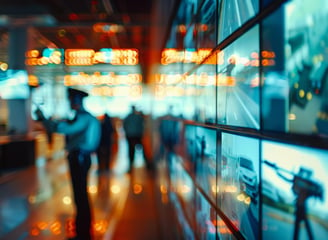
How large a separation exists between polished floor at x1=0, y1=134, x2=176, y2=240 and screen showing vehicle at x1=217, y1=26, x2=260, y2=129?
2.66 metres

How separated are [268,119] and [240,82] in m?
0.34

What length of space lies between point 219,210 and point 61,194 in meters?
6.29

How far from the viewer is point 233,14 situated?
1473 millimetres

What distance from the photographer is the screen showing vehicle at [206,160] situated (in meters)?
1.91

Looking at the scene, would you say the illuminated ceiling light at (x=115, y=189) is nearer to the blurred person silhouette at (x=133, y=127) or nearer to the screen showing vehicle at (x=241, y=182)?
the blurred person silhouette at (x=133, y=127)

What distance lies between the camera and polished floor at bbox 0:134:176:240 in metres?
5.00

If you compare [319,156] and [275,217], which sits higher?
[319,156]

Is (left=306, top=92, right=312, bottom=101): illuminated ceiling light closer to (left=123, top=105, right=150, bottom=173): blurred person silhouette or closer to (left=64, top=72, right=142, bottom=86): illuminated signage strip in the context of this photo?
(left=64, top=72, right=142, bottom=86): illuminated signage strip

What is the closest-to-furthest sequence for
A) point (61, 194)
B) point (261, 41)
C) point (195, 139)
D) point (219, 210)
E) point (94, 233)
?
A: 1. point (261, 41)
2. point (219, 210)
3. point (195, 139)
4. point (94, 233)
5. point (61, 194)

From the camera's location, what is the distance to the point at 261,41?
3.61 feet

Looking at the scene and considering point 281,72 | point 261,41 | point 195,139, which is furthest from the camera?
point 195,139

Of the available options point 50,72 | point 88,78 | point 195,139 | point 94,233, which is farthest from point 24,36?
point 195,139

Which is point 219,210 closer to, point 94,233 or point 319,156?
point 319,156

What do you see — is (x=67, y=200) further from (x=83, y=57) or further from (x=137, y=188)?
(x=83, y=57)
